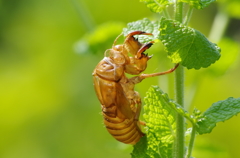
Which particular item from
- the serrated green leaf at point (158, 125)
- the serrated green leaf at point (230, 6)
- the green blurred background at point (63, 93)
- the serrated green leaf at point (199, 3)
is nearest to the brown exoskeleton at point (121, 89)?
the serrated green leaf at point (158, 125)

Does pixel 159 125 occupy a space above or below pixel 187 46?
below

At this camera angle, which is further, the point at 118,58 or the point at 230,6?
the point at 230,6

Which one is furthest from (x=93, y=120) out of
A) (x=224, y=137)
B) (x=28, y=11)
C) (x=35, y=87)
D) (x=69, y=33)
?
(x=28, y=11)

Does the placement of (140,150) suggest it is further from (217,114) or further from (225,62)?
(225,62)

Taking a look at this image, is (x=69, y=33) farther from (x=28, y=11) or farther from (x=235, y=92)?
(x=235, y=92)

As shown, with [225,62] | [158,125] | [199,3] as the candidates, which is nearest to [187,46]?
[199,3]
